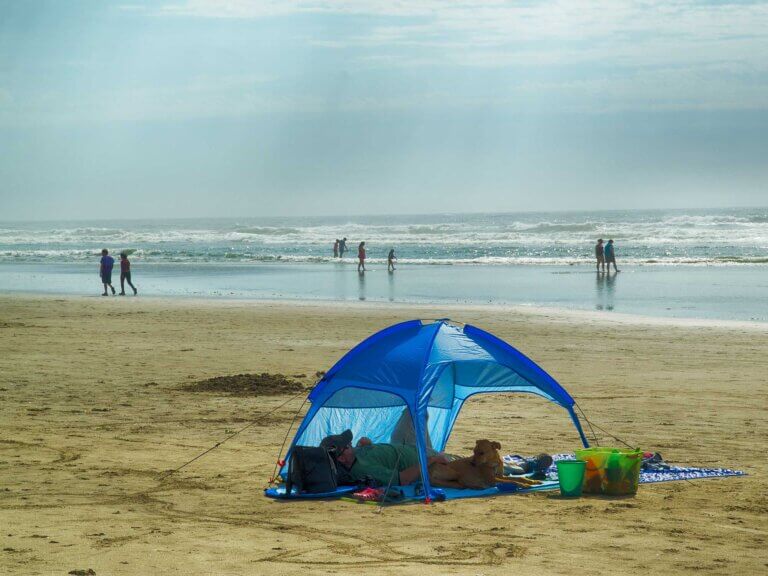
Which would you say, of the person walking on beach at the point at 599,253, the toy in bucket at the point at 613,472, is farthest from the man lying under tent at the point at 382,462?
the person walking on beach at the point at 599,253

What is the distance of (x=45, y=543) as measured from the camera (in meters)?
7.01

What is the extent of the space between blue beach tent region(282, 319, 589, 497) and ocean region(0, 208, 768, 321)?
1522 cm

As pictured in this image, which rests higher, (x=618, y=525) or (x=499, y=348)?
(x=499, y=348)

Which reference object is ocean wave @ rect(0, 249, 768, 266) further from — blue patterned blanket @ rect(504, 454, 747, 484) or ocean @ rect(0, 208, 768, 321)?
blue patterned blanket @ rect(504, 454, 747, 484)

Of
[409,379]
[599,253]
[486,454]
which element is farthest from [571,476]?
[599,253]

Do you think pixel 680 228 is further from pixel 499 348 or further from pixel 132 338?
pixel 499 348

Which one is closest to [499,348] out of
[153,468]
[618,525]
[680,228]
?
[618,525]

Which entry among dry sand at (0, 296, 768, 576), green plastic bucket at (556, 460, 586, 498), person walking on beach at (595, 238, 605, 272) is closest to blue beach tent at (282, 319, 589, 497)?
dry sand at (0, 296, 768, 576)

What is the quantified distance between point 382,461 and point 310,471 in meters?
0.74

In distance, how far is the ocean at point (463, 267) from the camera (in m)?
30.4

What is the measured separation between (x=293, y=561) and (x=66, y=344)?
1376cm

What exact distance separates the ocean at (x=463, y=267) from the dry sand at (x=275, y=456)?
9410 mm

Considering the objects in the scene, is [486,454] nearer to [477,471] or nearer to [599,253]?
[477,471]

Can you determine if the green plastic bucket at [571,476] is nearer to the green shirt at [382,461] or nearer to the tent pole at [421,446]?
the tent pole at [421,446]
